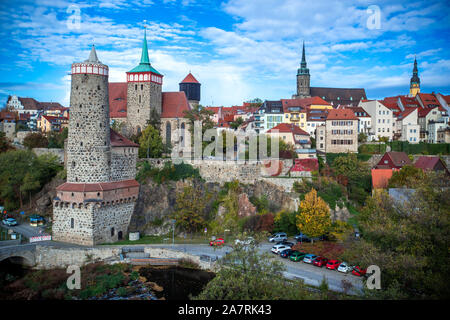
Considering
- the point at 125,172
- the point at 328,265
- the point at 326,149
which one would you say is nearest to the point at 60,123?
the point at 125,172

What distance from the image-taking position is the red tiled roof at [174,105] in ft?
170

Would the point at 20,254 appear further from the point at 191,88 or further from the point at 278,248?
the point at 191,88

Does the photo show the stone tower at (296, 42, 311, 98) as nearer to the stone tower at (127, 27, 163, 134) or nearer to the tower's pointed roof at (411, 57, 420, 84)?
the tower's pointed roof at (411, 57, 420, 84)

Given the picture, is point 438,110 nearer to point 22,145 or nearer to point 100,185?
point 100,185

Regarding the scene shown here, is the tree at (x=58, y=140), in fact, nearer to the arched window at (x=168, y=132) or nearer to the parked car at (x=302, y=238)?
the arched window at (x=168, y=132)

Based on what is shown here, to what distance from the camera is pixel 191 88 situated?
235 feet

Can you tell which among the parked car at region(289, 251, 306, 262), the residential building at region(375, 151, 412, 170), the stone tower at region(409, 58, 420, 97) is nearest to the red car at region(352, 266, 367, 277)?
the parked car at region(289, 251, 306, 262)

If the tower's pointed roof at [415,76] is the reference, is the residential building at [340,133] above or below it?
below

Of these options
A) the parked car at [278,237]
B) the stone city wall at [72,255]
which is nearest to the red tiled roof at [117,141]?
the stone city wall at [72,255]

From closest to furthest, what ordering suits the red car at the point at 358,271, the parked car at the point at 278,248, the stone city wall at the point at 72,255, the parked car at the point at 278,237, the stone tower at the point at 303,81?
the red car at the point at 358,271
the parked car at the point at 278,248
the stone city wall at the point at 72,255
the parked car at the point at 278,237
the stone tower at the point at 303,81

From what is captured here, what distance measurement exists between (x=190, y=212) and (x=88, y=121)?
1267cm

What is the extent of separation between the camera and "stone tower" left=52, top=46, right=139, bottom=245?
33.2 meters

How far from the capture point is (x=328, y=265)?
90.6ft

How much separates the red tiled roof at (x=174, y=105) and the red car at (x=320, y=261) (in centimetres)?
2968
